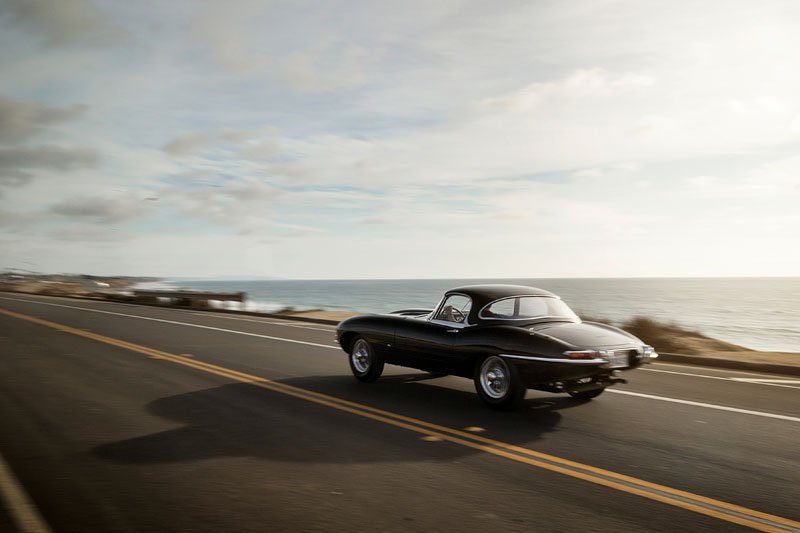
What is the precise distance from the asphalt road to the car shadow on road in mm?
29

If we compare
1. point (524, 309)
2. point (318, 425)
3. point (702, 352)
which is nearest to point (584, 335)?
point (524, 309)

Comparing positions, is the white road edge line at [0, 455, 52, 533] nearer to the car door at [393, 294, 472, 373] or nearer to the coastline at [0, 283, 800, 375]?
the car door at [393, 294, 472, 373]

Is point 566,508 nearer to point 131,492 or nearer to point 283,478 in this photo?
point 283,478

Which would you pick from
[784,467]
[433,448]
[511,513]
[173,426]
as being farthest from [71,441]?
[784,467]

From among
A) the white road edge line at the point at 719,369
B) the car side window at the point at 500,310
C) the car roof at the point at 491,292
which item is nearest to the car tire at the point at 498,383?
the car side window at the point at 500,310

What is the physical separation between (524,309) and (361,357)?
111 inches

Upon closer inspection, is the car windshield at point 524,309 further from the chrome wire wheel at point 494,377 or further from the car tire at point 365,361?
the car tire at point 365,361

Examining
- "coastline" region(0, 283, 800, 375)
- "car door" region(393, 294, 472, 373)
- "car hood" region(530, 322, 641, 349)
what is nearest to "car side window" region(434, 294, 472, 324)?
"car door" region(393, 294, 472, 373)

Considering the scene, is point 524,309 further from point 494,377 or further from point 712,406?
point 712,406

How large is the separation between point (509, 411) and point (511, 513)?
10.8ft

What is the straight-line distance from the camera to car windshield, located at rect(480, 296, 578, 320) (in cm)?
799

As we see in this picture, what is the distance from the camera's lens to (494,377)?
7.58m

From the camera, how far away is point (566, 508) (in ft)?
14.0

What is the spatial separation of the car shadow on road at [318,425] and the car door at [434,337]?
47 cm
